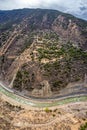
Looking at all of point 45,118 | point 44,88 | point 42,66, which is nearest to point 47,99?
point 44,88

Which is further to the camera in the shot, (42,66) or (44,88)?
(42,66)

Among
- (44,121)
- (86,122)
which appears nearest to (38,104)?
(44,121)

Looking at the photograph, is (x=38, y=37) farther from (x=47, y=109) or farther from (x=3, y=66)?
Answer: (x=47, y=109)

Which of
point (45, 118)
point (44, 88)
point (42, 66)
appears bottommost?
point (45, 118)

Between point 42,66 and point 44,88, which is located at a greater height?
point 42,66

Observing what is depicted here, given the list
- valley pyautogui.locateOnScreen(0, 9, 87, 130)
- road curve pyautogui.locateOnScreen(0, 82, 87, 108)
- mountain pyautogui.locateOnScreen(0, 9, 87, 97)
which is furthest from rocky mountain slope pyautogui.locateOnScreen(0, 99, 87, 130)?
mountain pyautogui.locateOnScreen(0, 9, 87, 97)

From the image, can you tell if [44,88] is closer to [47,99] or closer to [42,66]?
[47,99]

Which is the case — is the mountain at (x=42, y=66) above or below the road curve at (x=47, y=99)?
above

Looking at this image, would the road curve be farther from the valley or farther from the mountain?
the mountain

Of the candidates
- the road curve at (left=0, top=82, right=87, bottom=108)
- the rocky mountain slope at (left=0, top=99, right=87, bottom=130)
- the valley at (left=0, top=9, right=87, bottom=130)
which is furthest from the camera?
the road curve at (left=0, top=82, right=87, bottom=108)

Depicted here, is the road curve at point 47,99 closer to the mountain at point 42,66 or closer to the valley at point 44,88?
the valley at point 44,88

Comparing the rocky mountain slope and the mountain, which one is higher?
the mountain

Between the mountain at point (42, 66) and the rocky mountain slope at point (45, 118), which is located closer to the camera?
the rocky mountain slope at point (45, 118)

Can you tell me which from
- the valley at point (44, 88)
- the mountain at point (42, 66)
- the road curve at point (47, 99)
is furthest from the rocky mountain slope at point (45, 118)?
the mountain at point (42, 66)
